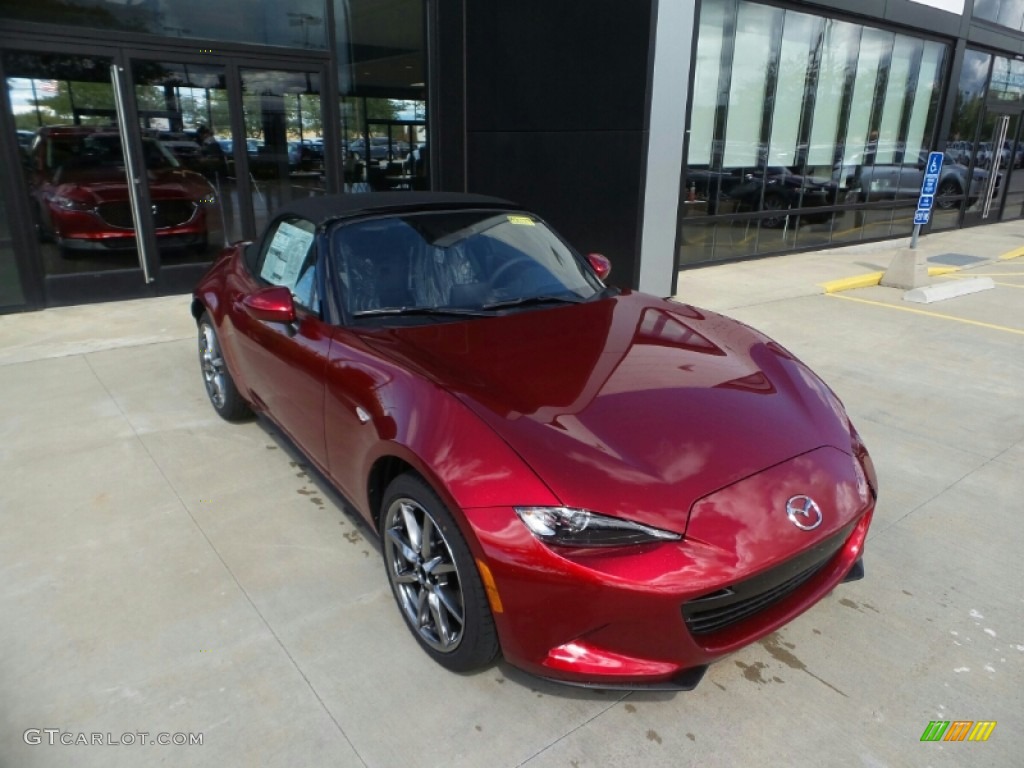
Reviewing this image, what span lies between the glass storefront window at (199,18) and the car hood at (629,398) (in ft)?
20.5

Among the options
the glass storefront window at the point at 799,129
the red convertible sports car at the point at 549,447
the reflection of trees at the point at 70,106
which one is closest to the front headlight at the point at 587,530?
the red convertible sports car at the point at 549,447

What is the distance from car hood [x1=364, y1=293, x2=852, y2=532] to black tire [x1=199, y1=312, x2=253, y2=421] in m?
1.89

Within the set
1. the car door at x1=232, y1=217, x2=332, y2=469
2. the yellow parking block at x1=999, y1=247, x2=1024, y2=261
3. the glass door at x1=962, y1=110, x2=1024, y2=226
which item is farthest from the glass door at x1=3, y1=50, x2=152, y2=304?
the glass door at x1=962, y1=110, x2=1024, y2=226

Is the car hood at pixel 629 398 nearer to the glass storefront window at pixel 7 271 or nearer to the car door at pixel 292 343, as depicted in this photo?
the car door at pixel 292 343

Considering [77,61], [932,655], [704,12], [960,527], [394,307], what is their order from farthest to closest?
[704,12]
[77,61]
[960,527]
[394,307]
[932,655]

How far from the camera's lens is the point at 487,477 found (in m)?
2.15

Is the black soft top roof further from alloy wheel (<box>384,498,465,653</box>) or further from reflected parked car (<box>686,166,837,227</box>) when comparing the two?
reflected parked car (<box>686,166,837,227</box>)

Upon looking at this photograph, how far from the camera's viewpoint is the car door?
3.09 meters

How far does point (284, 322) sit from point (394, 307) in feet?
1.84

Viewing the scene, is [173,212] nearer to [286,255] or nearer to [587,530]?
[286,255]

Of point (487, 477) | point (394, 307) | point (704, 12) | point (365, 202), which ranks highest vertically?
point (704, 12)

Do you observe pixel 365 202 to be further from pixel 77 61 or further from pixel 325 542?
pixel 77 61

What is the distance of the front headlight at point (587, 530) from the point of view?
2.03 metres

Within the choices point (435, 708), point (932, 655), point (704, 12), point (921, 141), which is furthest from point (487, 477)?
point (921, 141)
